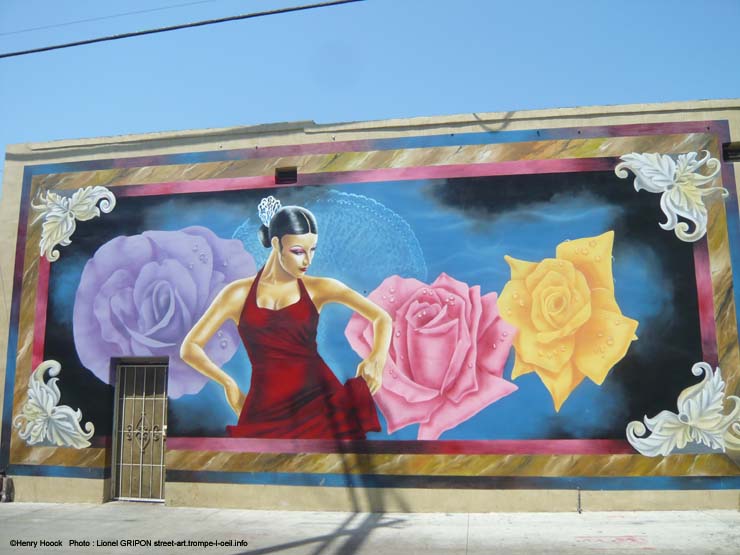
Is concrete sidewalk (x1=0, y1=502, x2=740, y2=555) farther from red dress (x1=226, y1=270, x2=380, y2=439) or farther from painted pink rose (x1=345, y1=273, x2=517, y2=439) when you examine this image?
painted pink rose (x1=345, y1=273, x2=517, y2=439)

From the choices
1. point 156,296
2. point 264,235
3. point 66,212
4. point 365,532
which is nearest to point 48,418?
point 156,296

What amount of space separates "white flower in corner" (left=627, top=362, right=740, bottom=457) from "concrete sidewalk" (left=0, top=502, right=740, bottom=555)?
98 cm

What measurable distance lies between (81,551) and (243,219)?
18.9 feet

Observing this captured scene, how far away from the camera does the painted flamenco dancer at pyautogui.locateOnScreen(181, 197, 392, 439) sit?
37.8 feet

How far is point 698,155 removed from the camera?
11297 millimetres

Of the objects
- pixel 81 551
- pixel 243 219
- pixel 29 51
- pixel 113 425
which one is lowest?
pixel 81 551

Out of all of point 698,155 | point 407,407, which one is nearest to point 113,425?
point 407,407

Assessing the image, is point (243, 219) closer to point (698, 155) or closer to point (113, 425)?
point (113, 425)

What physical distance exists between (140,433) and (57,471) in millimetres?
1575

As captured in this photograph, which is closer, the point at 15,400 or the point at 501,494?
the point at 501,494

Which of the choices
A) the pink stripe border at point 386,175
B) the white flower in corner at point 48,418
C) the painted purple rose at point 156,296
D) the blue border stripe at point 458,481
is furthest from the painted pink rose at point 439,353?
the white flower in corner at point 48,418

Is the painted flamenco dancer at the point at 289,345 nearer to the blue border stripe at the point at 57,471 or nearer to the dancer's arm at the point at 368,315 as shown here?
the dancer's arm at the point at 368,315

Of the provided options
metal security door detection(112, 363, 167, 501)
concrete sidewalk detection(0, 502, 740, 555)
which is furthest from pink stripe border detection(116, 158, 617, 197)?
concrete sidewalk detection(0, 502, 740, 555)

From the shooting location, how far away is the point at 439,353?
37.2 ft
